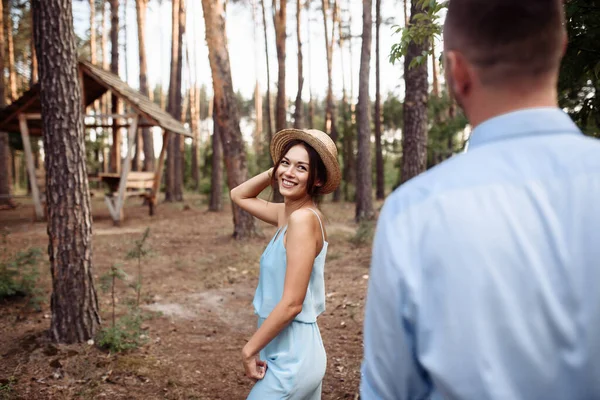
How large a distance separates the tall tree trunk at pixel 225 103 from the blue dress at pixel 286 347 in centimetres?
873

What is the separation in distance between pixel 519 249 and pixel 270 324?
132cm

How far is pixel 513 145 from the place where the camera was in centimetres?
95

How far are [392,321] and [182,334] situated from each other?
508cm

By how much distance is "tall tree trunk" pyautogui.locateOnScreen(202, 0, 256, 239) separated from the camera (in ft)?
35.4

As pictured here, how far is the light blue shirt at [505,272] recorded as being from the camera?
0.87 meters

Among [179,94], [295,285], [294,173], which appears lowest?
[295,285]

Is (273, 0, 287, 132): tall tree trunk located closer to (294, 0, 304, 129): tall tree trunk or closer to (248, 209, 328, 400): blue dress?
(294, 0, 304, 129): tall tree trunk

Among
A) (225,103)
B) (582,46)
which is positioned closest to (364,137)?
(225,103)

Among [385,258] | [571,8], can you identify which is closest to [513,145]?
[385,258]

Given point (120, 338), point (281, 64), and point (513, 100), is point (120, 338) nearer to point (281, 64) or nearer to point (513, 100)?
point (513, 100)

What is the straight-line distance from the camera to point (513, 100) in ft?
3.24

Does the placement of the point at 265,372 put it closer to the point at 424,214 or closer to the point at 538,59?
the point at 424,214

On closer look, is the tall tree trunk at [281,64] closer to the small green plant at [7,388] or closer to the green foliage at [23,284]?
the green foliage at [23,284]

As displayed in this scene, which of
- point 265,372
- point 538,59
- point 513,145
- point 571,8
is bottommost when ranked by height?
point 265,372
